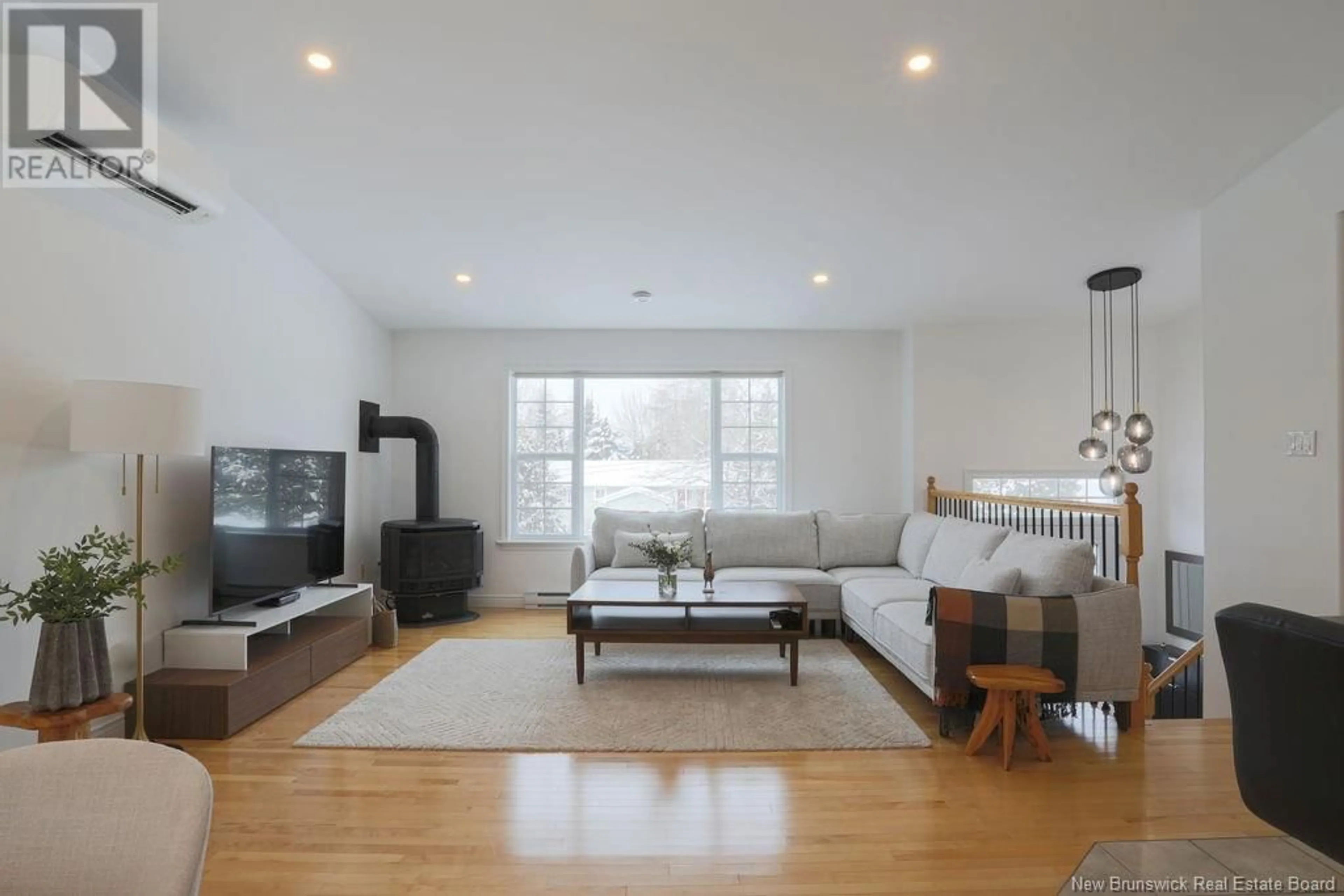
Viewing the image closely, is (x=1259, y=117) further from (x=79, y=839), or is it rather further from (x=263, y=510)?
(x=263, y=510)

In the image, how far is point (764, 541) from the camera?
5.44 m

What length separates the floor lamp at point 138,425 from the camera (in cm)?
265

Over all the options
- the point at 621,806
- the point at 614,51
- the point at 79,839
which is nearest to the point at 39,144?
the point at 614,51

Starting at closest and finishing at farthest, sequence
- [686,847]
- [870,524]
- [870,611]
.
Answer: [686,847], [870,611], [870,524]

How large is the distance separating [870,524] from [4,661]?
4.96 metres

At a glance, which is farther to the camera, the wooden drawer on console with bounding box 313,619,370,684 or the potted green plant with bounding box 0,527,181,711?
the wooden drawer on console with bounding box 313,619,370,684

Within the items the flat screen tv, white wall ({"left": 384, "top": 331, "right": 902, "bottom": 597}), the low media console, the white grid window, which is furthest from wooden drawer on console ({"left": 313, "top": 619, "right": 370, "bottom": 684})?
the white grid window

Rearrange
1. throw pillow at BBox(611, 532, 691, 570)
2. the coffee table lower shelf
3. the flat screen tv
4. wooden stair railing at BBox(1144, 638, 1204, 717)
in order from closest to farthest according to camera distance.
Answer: the flat screen tv < the coffee table lower shelf < wooden stair railing at BBox(1144, 638, 1204, 717) < throw pillow at BBox(611, 532, 691, 570)

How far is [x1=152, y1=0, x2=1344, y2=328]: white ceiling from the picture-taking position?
2568mm

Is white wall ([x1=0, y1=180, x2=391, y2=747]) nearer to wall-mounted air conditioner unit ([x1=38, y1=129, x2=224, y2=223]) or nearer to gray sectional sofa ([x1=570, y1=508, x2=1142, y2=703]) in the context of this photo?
→ wall-mounted air conditioner unit ([x1=38, y1=129, x2=224, y2=223])

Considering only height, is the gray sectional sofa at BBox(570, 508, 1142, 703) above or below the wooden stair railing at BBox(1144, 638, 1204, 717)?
above

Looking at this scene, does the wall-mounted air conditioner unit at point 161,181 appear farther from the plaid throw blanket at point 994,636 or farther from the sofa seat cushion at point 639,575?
the plaid throw blanket at point 994,636

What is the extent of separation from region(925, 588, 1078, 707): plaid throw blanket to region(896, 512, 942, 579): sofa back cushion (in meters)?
1.74

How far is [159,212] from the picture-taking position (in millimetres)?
3164
